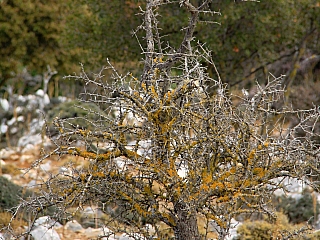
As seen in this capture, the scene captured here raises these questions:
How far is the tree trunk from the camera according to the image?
3678 millimetres

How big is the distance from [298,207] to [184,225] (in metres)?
3.95

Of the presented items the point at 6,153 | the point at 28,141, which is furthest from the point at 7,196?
the point at 28,141

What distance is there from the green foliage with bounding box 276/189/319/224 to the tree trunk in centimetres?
356

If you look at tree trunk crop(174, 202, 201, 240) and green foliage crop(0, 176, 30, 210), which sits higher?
green foliage crop(0, 176, 30, 210)

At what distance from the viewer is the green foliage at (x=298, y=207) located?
23.4 feet

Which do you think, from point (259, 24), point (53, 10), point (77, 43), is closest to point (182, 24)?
point (259, 24)

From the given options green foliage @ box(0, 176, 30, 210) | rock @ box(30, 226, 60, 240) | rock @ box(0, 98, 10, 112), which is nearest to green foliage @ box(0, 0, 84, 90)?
rock @ box(0, 98, 10, 112)

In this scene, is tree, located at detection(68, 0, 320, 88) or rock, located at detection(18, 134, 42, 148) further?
rock, located at detection(18, 134, 42, 148)

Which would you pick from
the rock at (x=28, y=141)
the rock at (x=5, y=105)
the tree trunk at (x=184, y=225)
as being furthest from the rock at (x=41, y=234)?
the rock at (x=5, y=105)

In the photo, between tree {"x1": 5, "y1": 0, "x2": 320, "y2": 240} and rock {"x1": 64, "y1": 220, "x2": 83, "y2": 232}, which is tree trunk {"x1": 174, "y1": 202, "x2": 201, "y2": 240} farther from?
rock {"x1": 64, "y1": 220, "x2": 83, "y2": 232}

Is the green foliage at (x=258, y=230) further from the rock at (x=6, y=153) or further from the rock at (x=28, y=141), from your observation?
the rock at (x=28, y=141)

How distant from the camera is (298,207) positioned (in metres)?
7.29

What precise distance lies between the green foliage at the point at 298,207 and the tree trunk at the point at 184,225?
11.7 ft

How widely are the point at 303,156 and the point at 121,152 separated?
1.19 meters
